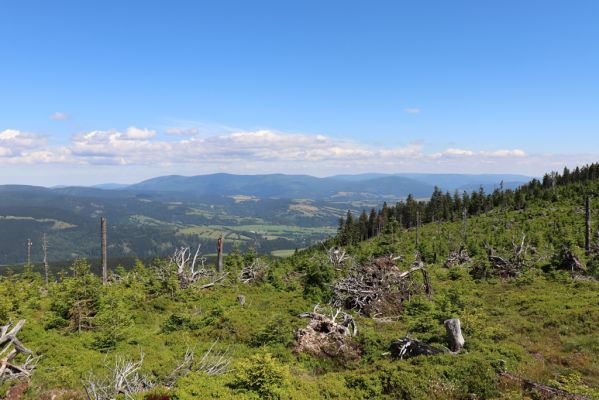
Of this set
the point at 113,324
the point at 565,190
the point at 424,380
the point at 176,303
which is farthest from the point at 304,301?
the point at 565,190

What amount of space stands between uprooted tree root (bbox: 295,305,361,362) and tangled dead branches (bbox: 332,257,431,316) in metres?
5.56

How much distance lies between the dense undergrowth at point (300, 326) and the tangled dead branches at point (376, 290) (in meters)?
1.25

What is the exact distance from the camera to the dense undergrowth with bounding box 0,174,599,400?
1152 cm

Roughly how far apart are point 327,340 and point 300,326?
8.19 ft

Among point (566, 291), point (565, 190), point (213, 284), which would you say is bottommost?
point (213, 284)

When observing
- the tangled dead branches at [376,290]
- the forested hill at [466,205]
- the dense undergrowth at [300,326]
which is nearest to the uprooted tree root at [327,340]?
the dense undergrowth at [300,326]

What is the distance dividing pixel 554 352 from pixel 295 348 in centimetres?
1148

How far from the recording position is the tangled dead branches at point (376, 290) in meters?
24.1

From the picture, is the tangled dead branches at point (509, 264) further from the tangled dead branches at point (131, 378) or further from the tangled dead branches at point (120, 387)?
the tangled dead branches at point (120, 387)

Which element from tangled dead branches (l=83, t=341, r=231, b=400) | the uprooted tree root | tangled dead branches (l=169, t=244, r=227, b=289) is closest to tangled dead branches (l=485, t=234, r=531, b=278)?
the uprooted tree root

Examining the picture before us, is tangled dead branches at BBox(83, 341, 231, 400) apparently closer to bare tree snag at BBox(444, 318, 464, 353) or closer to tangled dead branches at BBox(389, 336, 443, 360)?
tangled dead branches at BBox(389, 336, 443, 360)

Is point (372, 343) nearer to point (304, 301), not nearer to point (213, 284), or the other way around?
point (304, 301)

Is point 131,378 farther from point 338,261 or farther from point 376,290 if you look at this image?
point 338,261

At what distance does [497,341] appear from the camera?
16.1 m
